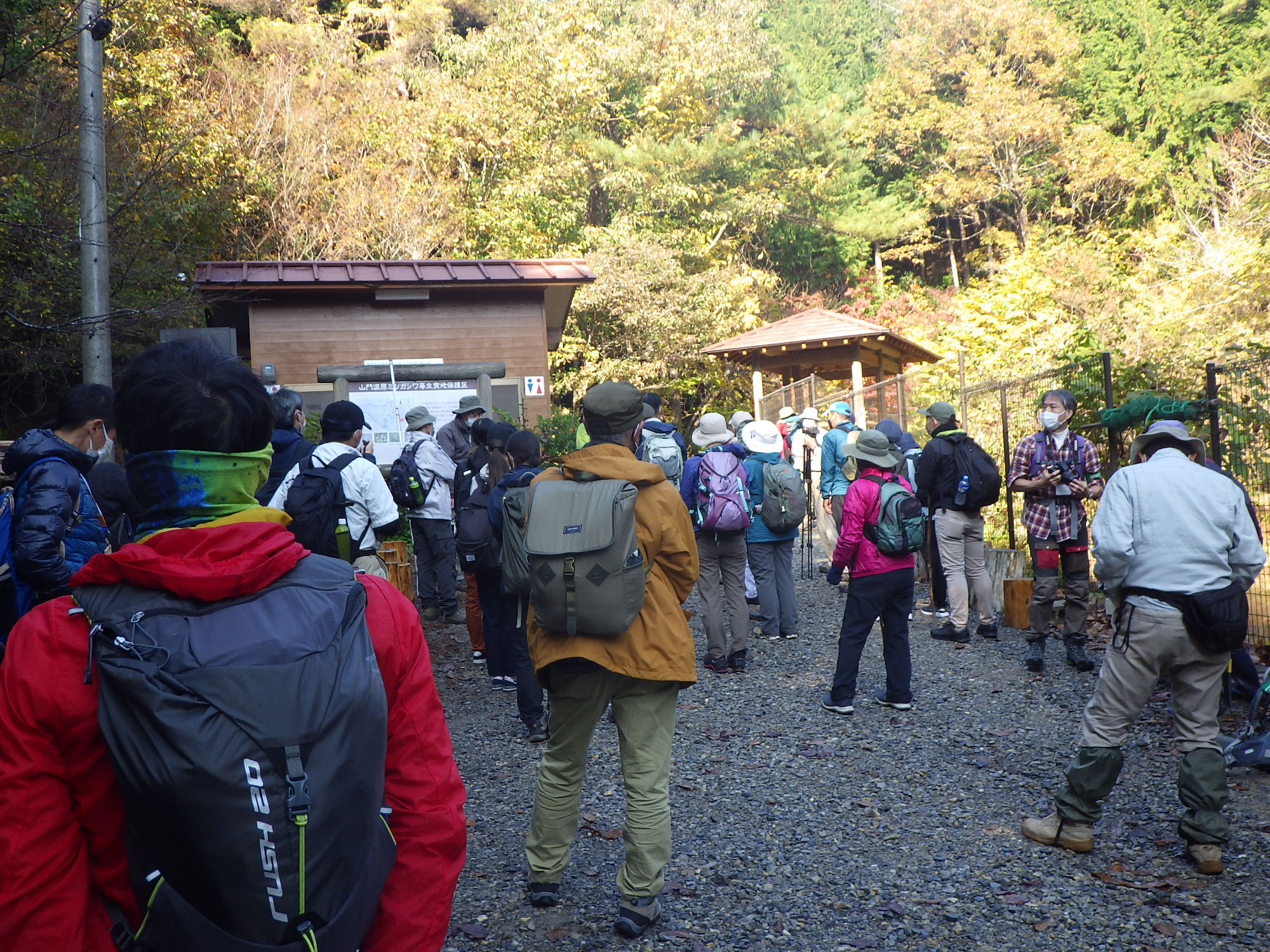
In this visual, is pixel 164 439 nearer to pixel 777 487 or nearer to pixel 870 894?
pixel 870 894

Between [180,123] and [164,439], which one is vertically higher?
[180,123]

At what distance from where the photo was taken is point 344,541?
504cm

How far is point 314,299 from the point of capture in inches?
532

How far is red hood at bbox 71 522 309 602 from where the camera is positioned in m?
1.45

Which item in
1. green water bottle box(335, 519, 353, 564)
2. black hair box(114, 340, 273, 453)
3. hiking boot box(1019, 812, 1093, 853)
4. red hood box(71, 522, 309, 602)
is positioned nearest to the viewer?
red hood box(71, 522, 309, 602)

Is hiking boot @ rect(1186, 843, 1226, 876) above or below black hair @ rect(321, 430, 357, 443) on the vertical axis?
below

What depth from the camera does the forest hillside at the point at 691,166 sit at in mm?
15461

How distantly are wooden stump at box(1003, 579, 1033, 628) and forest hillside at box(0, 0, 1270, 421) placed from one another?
2.61 m

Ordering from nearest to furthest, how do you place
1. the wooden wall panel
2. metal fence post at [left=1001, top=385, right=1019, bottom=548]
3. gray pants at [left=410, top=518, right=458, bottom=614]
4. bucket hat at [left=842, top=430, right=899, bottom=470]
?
1. bucket hat at [left=842, top=430, right=899, bottom=470]
2. gray pants at [left=410, top=518, right=458, bottom=614]
3. metal fence post at [left=1001, top=385, right=1019, bottom=548]
4. the wooden wall panel

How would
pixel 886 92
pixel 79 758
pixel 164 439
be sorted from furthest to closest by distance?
pixel 886 92, pixel 164 439, pixel 79 758

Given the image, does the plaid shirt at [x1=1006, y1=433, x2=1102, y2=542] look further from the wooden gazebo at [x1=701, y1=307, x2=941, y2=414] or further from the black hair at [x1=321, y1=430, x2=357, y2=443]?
the wooden gazebo at [x1=701, y1=307, x2=941, y2=414]

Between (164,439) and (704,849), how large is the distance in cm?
356

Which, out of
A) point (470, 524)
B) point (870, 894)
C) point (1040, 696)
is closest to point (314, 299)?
point (470, 524)

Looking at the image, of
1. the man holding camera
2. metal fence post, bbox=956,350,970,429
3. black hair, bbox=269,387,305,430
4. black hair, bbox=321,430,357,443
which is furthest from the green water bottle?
metal fence post, bbox=956,350,970,429
